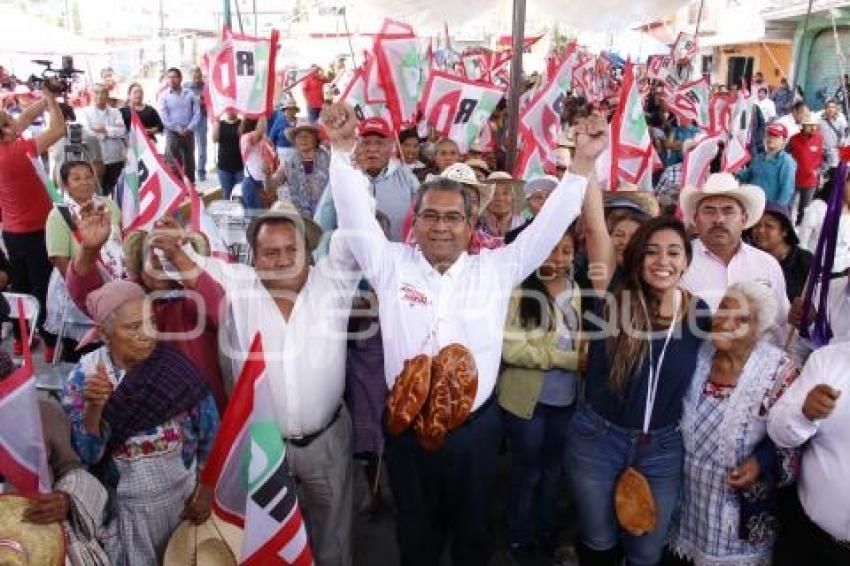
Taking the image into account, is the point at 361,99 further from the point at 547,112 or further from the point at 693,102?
the point at 693,102

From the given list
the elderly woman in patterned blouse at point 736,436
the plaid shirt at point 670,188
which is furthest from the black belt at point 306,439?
the plaid shirt at point 670,188

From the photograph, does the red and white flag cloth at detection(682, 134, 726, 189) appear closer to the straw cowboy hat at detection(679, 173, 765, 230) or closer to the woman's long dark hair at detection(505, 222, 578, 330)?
the straw cowboy hat at detection(679, 173, 765, 230)

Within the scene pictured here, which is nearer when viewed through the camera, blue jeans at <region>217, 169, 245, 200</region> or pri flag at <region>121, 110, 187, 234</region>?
pri flag at <region>121, 110, 187, 234</region>

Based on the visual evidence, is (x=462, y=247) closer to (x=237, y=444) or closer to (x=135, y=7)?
(x=237, y=444)

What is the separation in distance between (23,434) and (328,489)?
1.11 metres

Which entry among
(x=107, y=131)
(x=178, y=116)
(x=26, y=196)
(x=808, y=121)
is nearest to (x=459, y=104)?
(x=26, y=196)

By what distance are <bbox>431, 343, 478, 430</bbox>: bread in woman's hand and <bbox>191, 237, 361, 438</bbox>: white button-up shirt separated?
18.6 inches

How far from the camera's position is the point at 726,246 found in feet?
11.2

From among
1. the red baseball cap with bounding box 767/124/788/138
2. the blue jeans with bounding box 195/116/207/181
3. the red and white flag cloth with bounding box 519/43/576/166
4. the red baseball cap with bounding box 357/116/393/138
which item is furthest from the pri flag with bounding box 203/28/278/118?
the blue jeans with bounding box 195/116/207/181

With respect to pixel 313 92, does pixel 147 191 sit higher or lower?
lower

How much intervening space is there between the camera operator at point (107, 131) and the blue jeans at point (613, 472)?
7.95 m

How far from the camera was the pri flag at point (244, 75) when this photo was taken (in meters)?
5.10

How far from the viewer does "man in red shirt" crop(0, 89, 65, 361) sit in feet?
17.1

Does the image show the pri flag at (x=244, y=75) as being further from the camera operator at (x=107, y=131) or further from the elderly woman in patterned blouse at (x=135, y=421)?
the camera operator at (x=107, y=131)
